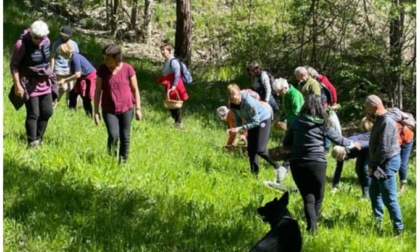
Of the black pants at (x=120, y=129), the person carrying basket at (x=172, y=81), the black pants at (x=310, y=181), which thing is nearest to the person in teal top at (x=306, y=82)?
the person carrying basket at (x=172, y=81)

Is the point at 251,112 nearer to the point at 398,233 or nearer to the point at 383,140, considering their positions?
the point at 383,140

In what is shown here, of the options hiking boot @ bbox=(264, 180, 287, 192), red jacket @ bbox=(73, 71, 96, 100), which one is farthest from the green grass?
red jacket @ bbox=(73, 71, 96, 100)

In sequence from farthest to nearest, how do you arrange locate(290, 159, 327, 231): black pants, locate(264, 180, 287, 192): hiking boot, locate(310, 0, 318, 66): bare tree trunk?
locate(310, 0, 318, 66): bare tree trunk
locate(264, 180, 287, 192): hiking boot
locate(290, 159, 327, 231): black pants

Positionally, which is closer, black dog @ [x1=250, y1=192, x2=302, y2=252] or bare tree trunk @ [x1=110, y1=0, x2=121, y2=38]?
black dog @ [x1=250, y1=192, x2=302, y2=252]

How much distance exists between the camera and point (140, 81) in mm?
17469

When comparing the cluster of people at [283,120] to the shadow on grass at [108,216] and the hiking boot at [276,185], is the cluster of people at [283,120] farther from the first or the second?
the shadow on grass at [108,216]

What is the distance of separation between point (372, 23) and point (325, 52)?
1.77 m

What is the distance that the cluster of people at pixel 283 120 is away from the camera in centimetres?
694

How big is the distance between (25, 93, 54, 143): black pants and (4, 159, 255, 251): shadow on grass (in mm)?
911

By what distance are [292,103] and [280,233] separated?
4437 mm

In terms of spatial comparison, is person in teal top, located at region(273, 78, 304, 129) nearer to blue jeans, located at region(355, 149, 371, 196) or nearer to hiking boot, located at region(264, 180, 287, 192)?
hiking boot, located at region(264, 180, 287, 192)

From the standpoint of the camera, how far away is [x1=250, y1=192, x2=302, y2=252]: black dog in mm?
5488

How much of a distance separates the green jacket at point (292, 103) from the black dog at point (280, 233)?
3994mm

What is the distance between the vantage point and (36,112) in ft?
26.7
